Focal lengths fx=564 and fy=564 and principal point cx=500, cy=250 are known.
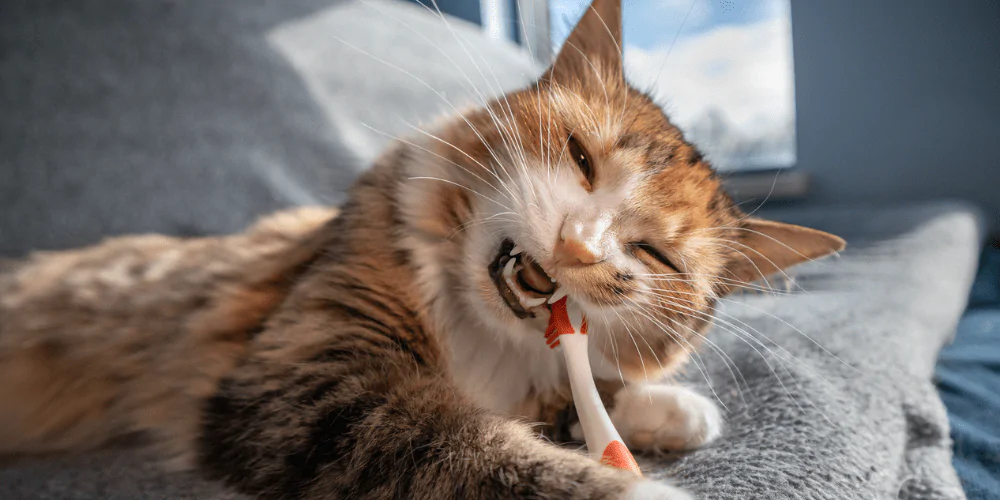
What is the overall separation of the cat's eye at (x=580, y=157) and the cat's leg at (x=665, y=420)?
1.24 ft

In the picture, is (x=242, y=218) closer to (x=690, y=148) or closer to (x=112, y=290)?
(x=112, y=290)

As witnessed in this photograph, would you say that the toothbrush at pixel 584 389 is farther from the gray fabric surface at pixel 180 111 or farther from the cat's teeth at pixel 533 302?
the gray fabric surface at pixel 180 111

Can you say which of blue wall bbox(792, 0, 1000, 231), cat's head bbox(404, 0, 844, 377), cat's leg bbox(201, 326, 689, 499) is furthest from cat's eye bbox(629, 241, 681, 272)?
blue wall bbox(792, 0, 1000, 231)

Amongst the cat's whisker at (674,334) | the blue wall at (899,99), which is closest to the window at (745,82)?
the blue wall at (899,99)

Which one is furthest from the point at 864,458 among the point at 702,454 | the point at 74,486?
the point at 74,486

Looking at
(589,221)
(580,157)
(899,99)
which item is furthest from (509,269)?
(899,99)

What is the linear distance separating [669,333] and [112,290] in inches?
43.2

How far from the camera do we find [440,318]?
91cm

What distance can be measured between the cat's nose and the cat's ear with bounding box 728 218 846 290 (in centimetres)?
34

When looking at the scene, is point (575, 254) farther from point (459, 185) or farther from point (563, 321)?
point (459, 185)

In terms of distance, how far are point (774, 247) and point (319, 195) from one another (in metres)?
1.48

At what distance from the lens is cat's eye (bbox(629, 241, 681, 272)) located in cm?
88

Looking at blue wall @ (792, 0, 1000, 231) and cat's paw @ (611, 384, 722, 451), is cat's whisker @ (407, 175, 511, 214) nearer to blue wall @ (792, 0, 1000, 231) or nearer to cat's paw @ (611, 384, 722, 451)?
cat's paw @ (611, 384, 722, 451)

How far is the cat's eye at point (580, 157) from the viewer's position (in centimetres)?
92
